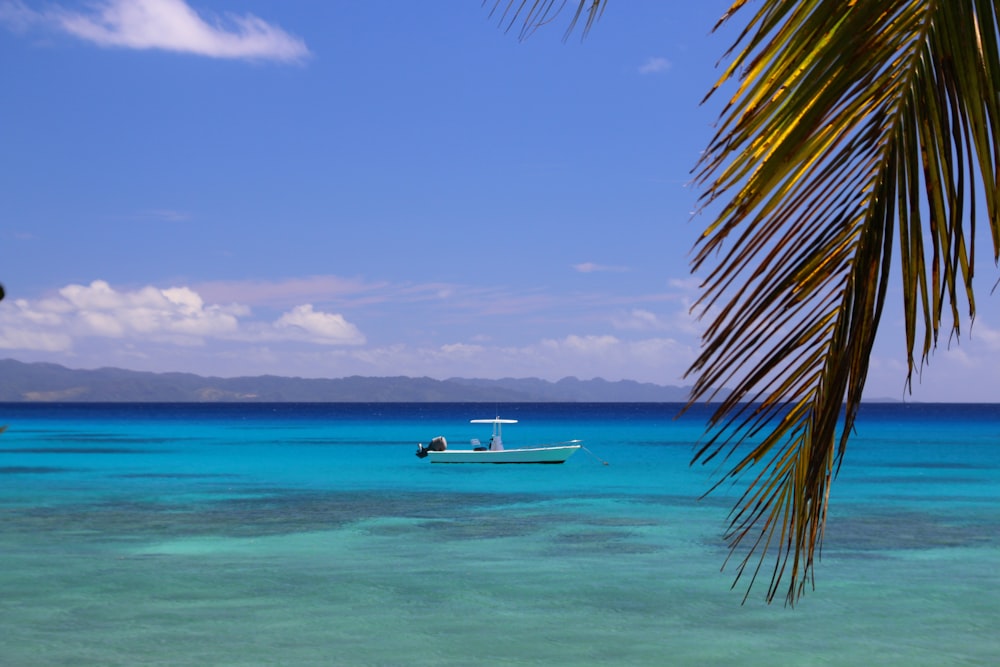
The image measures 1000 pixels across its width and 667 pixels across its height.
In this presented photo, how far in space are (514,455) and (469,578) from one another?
79.3 ft

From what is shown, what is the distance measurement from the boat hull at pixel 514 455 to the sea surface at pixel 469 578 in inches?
251

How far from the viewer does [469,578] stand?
15453 mm

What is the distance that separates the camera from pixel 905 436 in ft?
243

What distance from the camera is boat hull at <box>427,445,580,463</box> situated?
39.1m

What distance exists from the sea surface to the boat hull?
6.38 meters

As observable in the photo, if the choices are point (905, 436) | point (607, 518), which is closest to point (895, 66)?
point (607, 518)

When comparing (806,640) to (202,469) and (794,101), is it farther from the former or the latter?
(202,469)

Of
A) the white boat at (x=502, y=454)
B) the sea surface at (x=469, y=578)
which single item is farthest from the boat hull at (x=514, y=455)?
the sea surface at (x=469, y=578)

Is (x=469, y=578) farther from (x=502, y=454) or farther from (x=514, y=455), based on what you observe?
(x=514, y=455)

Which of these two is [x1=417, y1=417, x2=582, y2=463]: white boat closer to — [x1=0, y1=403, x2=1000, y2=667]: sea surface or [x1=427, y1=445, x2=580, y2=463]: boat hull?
[x1=427, y1=445, x2=580, y2=463]: boat hull

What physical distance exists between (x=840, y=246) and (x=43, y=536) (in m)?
20.6

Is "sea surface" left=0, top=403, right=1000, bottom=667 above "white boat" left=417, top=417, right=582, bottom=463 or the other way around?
the other way around

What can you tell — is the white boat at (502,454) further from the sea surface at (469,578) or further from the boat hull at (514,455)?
the sea surface at (469,578)

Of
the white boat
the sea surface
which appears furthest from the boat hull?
the sea surface
